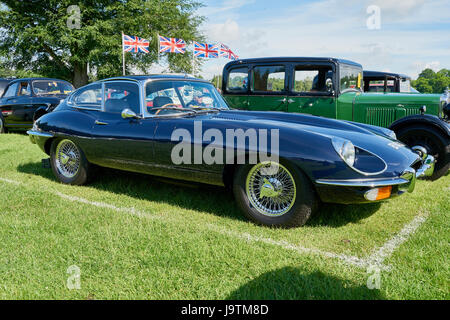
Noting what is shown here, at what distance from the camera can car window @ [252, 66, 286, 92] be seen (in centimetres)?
677

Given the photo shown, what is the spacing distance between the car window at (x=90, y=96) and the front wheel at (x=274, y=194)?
7.44 feet

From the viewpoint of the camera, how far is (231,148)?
340 cm

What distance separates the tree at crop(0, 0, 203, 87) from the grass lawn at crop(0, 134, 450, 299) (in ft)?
76.2

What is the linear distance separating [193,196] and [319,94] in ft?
10.9

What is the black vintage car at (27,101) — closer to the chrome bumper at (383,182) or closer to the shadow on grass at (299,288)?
the chrome bumper at (383,182)

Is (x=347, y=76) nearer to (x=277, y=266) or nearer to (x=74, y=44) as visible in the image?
(x=277, y=266)

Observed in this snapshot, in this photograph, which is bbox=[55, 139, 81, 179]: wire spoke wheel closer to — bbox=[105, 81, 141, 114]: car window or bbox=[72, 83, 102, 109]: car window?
bbox=[72, 83, 102, 109]: car window

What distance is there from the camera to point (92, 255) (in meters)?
2.80

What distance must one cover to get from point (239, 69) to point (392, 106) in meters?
2.77

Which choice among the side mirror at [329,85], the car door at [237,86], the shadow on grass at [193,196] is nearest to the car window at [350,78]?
the side mirror at [329,85]

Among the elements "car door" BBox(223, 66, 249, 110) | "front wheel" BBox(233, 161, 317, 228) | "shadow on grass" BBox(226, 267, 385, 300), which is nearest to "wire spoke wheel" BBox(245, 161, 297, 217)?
"front wheel" BBox(233, 161, 317, 228)

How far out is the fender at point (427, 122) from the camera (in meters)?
5.14

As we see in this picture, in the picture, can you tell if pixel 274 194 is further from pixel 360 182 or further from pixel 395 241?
pixel 395 241

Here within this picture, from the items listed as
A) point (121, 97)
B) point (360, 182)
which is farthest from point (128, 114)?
point (360, 182)
